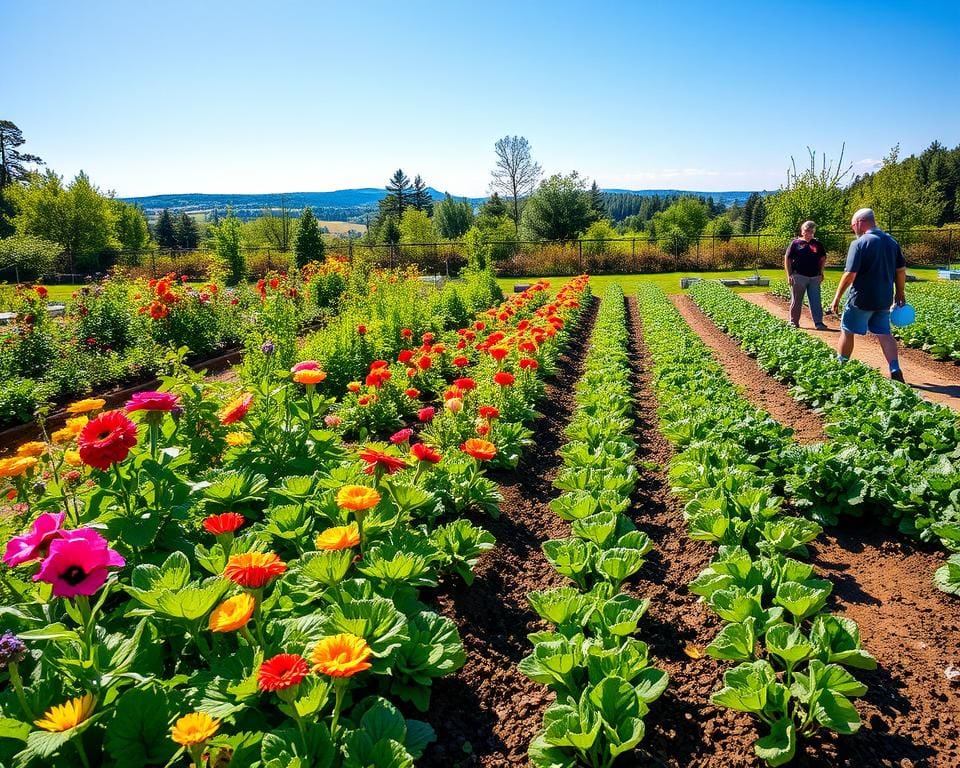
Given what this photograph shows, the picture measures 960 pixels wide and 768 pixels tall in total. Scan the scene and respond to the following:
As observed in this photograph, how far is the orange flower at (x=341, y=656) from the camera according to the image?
1.45 meters

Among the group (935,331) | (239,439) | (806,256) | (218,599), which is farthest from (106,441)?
(806,256)

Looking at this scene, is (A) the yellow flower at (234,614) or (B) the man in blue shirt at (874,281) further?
(B) the man in blue shirt at (874,281)

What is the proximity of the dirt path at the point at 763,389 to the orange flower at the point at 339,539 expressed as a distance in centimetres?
485

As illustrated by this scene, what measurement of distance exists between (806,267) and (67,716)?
11969 millimetres

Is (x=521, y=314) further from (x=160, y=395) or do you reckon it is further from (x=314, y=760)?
(x=314, y=760)

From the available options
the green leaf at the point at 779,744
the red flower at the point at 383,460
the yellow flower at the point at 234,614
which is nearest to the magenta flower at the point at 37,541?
the yellow flower at the point at 234,614

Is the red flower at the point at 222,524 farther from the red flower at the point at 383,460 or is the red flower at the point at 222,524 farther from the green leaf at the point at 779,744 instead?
the green leaf at the point at 779,744

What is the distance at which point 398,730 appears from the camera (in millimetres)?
1712

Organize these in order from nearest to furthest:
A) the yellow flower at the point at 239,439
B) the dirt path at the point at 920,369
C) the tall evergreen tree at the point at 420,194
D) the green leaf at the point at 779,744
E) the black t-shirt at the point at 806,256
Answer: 1. the green leaf at the point at 779,744
2. the yellow flower at the point at 239,439
3. the dirt path at the point at 920,369
4. the black t-shirt at the point at 806,256
5. the tall evergreen tree at the point at 420,194

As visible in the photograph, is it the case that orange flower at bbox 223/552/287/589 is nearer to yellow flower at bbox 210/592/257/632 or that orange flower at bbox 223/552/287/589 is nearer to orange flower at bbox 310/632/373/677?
yellow flower at bbox 210/592/257/632

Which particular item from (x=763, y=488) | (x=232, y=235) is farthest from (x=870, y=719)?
(x=232, y=235)

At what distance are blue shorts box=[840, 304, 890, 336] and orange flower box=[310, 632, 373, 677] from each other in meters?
7.13

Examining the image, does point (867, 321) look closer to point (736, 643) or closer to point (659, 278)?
point (736, 643)

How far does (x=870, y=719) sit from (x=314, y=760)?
204 cm
